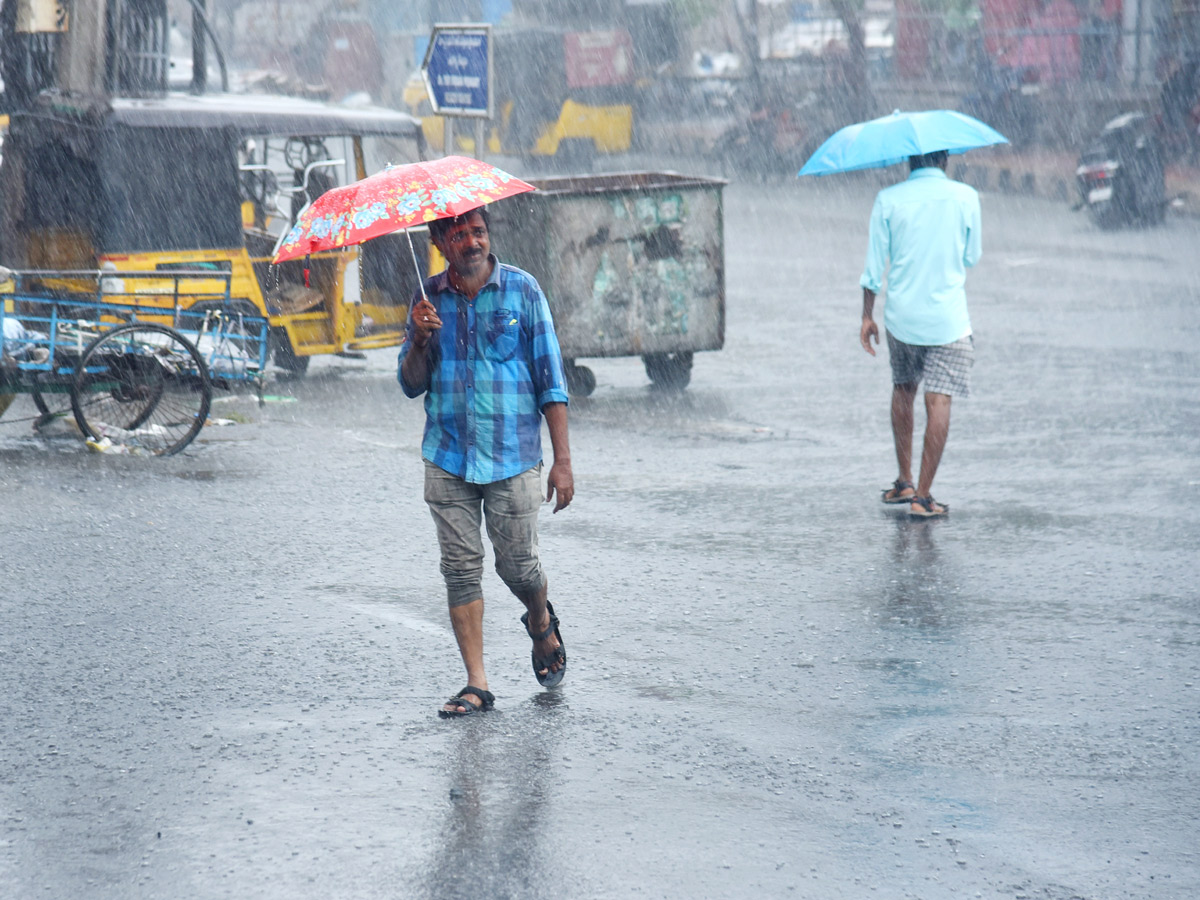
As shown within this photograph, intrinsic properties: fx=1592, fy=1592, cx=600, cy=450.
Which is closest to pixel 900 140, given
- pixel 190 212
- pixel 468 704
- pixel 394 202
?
pixel 394 202

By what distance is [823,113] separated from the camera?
31188mm

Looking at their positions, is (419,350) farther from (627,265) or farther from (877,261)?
(627,265)

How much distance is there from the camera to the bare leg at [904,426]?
777cm

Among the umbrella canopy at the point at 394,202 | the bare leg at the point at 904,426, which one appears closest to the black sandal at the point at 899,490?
the bare leg at the point at 904,426

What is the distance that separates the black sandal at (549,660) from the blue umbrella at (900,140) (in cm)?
313

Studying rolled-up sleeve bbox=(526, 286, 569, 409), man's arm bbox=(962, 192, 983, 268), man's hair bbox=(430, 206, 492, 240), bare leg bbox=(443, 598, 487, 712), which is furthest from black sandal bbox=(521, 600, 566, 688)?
man's arm bbox=(962, 192, 983, 268)

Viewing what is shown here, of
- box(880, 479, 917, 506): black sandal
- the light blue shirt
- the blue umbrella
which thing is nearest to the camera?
the blue umbrella

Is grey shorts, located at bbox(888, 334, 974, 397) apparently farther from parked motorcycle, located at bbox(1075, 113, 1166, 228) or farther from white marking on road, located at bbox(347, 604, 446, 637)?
parked motorcycle, located at bbox(1075, 113, 1166, 228)

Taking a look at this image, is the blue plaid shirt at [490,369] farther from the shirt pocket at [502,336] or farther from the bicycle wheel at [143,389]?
the bicycle wheel at [143,389]

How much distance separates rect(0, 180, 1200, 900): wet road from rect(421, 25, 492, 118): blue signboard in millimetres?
4339

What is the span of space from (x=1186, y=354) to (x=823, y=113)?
20.1 m

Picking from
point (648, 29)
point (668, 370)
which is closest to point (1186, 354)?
point (668, 370)

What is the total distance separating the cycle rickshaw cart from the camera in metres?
8.48

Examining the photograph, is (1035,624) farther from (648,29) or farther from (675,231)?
(648,29)
